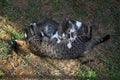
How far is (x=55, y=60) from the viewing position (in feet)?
15.9

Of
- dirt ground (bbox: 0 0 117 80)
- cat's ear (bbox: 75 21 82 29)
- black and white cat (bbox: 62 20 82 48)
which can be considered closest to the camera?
dirt ground (bbox: 0 0 117 80)

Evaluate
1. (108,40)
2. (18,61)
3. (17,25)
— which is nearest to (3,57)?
(18,61)

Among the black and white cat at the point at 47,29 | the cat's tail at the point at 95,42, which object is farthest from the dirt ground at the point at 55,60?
the black and white cat at the point at 47,29

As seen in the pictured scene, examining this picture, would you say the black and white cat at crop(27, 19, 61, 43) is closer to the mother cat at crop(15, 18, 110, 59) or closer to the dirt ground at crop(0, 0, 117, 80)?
the mother cat at crop(15, 18, 110, 59)

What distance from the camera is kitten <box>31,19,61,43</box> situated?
4.96m

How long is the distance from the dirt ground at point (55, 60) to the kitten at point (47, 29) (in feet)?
1.02

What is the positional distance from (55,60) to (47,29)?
554 mm

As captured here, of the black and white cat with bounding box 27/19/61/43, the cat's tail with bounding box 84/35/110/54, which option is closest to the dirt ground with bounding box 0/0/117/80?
the cat's tail with bounding box 84/35/110/54

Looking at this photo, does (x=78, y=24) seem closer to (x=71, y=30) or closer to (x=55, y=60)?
(x=71, y=30)

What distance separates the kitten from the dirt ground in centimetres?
31

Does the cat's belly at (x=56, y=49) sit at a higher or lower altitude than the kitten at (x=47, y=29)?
lower

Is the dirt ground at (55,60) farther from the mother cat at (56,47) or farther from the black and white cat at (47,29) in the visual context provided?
the black and white cat at (47,29)

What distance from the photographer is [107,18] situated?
5.48 metres

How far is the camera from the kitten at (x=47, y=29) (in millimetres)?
4957
